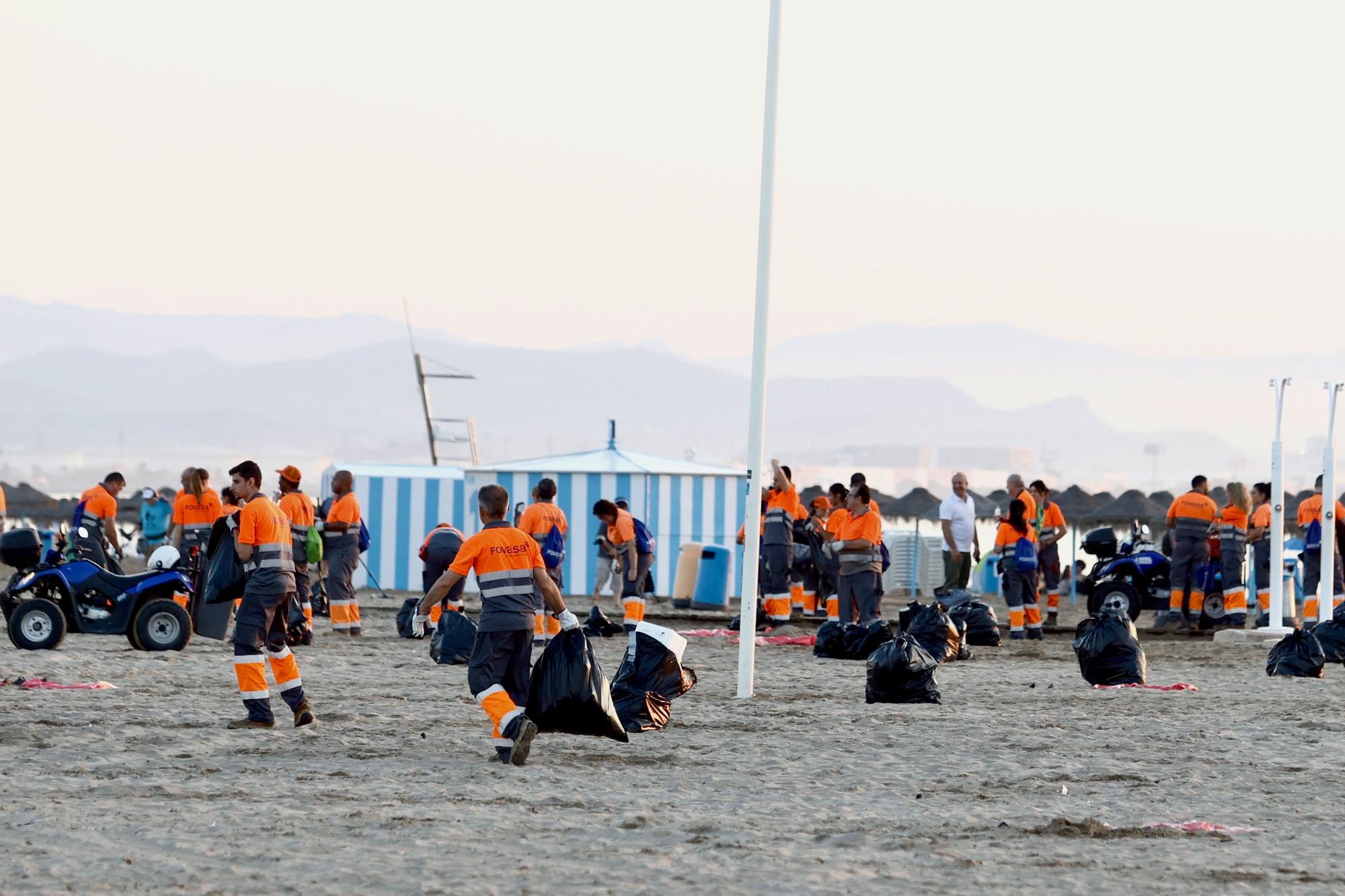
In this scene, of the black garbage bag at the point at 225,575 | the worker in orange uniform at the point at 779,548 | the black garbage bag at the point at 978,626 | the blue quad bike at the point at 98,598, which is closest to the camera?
the black garbage bag at the point at 225,575

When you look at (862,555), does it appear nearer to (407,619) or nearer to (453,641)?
(453,641)

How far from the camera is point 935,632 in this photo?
15.7 meters

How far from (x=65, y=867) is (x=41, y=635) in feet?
31.6

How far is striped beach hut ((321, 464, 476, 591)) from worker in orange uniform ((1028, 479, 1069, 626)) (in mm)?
9150

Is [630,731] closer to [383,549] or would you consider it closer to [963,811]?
[963,811]

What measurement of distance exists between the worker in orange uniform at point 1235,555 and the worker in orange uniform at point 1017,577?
260cm

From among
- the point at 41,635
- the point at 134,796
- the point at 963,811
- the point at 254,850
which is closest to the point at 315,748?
the point at 134,796

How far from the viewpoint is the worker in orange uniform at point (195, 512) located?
17469 millimetres

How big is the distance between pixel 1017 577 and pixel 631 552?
13.2 ft

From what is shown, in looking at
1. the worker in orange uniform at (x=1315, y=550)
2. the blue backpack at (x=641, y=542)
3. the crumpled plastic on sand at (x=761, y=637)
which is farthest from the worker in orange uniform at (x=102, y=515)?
the worker in orange uniform at (x=1315, y=550)

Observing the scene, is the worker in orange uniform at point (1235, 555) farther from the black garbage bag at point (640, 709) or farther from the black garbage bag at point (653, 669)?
the black garbage bag at point (640, 709)

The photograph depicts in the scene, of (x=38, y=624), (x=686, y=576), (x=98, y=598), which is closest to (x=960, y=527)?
(x=686, y=576)

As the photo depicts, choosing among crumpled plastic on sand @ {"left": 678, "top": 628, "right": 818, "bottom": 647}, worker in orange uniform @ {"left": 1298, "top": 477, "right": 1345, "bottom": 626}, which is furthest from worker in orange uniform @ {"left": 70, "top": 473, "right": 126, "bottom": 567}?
worker in orange uniform @ {"left": 1298, "top": 477, "right": 1345, "bottom": 626}

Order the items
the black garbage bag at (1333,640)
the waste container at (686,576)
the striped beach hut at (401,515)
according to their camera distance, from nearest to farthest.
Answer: the black garbage bag at (1333,640) < the waste container at (686,576) < the striped beach hut at (401,515)
